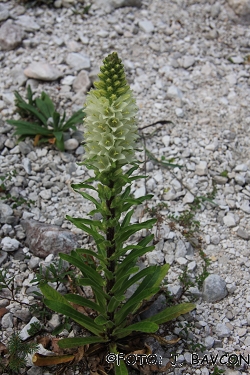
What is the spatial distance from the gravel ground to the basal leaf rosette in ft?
6.07

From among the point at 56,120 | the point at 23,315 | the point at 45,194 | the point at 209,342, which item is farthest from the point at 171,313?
the point at 56,120

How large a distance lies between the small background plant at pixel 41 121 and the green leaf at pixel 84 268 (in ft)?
7.71

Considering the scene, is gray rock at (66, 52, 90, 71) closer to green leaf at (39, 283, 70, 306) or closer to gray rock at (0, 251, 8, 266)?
gray rock at (0, 251, 8, 266)

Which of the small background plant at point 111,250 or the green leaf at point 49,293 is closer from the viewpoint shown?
the small background plant at point 111,250

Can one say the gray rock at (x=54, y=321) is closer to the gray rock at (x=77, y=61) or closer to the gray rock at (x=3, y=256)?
the gray rock at (x=3, y=256)

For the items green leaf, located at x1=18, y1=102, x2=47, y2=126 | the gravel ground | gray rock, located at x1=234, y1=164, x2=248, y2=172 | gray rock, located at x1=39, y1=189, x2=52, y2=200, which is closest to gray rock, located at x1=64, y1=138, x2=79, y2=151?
the gravel ground

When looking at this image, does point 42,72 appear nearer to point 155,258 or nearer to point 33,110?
point 33,110

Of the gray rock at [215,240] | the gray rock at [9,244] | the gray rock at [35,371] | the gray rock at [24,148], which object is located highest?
the gray rock at [24,148]

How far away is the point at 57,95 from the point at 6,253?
2664 millimetres

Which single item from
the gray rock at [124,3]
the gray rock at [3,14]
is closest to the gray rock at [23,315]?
the gray rock at [3,14]

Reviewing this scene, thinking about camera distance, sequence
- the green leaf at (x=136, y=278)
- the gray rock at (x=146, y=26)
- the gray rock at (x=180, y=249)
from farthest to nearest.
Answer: the gray rock at (x=146, y=26)
the gray rock at (x=180, y=249)
the green leaf at (x=136, y=278)

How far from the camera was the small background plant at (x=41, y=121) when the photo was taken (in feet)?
19.3

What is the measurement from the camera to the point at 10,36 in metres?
7.05

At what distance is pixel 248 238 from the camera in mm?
5305
